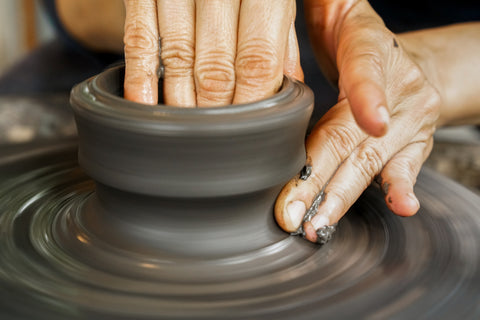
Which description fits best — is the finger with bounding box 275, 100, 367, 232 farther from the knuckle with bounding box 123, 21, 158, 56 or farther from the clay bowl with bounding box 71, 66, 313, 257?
the knuckle with bounding box 123, 21, 158, 56

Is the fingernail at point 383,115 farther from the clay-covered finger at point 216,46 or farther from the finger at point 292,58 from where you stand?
the finger at point 292,58

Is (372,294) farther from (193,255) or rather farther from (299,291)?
(193,255)

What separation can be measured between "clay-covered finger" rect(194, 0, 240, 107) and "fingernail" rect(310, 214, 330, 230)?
0.78ft

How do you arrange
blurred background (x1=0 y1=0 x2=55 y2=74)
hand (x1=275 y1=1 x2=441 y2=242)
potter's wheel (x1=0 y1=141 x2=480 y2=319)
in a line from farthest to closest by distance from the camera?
blurred background (x1=0 y1=0 x2=55 y2=74)
hand (x1=275 y1=1 x2=441 y2=242)
potter's wheel (x1=0 y1=141 x2=480 y2=319)

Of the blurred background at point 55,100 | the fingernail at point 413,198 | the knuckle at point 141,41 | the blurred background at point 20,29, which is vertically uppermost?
the knuckle at point 141,41

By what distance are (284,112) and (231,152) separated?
0.09 metres

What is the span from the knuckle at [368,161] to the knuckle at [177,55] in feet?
1.09

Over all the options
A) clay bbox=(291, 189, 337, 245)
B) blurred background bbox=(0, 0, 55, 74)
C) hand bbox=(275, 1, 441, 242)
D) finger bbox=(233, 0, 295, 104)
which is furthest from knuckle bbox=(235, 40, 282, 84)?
blurred background bbox=(0, 0, 55, 74)

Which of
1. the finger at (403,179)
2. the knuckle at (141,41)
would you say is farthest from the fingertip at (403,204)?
the knuckle at (141,41)

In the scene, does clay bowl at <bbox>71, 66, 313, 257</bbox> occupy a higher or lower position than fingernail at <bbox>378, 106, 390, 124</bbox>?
lower

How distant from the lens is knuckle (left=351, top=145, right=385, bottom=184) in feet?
2.90

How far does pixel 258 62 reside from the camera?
0.75 meters

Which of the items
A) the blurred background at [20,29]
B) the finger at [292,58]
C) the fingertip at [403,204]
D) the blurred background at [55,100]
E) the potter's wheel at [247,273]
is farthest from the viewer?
the blurred background at [20,29]

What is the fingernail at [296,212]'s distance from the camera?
750 mm
